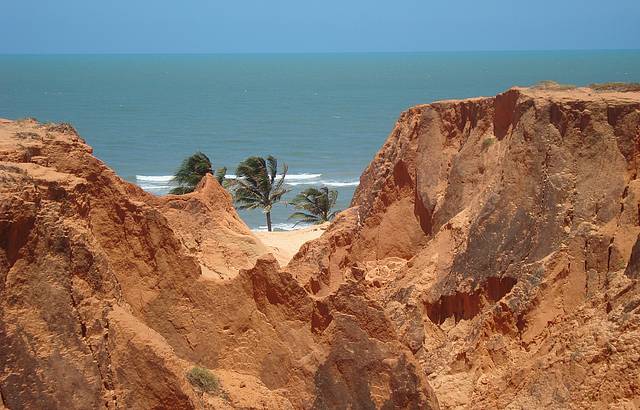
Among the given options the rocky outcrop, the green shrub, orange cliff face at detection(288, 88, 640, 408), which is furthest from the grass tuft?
the green shrub

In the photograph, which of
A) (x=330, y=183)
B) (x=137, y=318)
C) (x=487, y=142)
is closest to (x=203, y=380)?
(x=137, y=318)

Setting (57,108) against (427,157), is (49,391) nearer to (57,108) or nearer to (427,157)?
(427,157)

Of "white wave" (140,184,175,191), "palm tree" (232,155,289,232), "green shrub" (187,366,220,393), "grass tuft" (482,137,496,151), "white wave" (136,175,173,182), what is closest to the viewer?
"green shrub" (187,366,220,393)

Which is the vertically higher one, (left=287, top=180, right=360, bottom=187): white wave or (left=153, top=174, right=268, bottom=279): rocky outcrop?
(left=153, top=174, right=268, bottom=279): rocky outcrop

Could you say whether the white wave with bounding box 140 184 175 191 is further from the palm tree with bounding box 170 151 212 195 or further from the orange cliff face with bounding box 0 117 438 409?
the orange cliff face with bounding box 0 117 438 409

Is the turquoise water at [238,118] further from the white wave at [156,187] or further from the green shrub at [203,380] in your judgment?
the green shrub at [203,380]

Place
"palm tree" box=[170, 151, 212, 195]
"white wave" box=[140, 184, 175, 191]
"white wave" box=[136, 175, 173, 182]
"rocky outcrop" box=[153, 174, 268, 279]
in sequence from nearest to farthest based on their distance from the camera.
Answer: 1. "rocky outcrop" box=[153, 174, 268, 279]
2. "palm tree" box=[170, 151, 212, 195]
3. "white wave" box=[140, 184, 175, 191]
4. "white wave" box=[136, 175, 173, 182]
